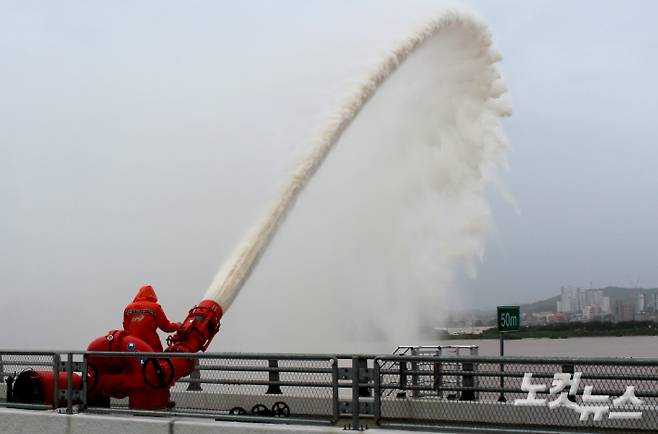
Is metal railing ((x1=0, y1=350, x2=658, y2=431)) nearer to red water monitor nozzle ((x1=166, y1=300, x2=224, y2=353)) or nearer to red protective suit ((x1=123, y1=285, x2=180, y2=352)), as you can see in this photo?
red water monitor nozzle ((x1=166, y1=300, x2=224, y2=353))

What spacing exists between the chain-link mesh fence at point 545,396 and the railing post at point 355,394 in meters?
0.21

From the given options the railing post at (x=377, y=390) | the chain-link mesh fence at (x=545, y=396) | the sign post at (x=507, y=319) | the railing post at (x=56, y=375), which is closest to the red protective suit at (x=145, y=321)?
the railing post at (x=56, y=375)

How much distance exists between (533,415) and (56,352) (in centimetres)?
621

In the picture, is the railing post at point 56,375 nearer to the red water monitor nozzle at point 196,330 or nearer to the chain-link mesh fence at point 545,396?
the red water monitor nozzle at point 196,330

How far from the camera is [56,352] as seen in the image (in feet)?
33.6

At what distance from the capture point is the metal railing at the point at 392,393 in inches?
323

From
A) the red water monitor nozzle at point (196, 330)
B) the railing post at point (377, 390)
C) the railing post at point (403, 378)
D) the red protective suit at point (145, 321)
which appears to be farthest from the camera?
the red water monitor nozzle at point (196, 330)

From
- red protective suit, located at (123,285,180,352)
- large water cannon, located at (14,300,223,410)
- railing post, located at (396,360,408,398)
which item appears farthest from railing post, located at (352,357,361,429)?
red protective suit, located at (123,285,180,352)

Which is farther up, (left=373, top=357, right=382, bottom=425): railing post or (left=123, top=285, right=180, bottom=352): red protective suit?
(left=123, top=285, right=180, bottom=352): red protective suit

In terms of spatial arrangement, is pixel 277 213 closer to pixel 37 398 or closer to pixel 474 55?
pixel 37 398

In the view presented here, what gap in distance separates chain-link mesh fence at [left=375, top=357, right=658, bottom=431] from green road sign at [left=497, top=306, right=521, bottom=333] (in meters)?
4.07

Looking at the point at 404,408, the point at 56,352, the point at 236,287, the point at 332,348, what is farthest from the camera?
the point at 332,348

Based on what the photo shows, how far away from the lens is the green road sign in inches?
668

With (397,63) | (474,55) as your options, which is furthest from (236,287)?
(474,55)
